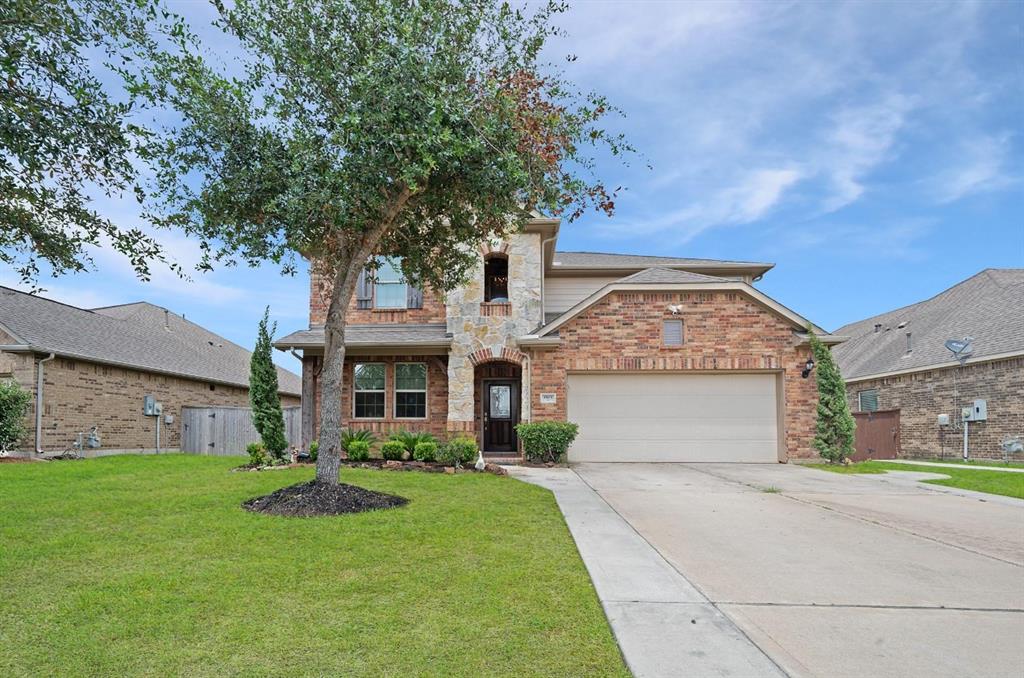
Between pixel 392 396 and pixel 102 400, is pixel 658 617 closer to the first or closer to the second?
pixel 392 396

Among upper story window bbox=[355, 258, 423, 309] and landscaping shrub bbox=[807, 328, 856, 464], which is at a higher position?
upper story window bbox=[355, 258, 423, 309]

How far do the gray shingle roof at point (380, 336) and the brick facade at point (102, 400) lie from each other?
6422 millimetres

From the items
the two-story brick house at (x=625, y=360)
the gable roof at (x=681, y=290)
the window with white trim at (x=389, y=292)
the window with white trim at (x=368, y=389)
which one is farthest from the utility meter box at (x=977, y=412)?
the window with white trim at (x=368, y=389)

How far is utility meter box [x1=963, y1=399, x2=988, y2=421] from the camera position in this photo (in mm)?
17627

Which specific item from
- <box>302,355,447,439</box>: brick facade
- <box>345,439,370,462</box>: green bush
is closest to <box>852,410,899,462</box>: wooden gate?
<box>302,355,447,439</box>: brick facade

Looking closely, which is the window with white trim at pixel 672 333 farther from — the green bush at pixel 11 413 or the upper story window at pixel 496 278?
the green bush at pixel 11 413

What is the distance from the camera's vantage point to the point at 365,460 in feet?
47.0

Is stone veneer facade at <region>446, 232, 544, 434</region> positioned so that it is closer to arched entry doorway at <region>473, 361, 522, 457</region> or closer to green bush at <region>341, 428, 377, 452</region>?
arched entry doorway at <region>473, 361, 522, 457</region>

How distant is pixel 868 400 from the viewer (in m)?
23.2

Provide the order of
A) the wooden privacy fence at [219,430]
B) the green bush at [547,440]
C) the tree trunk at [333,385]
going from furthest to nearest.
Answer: the wooden privacy fence at [219,430] → the green bush at [547,440] → the tree trunk at [333,385]

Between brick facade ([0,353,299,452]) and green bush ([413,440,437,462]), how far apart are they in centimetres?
1057

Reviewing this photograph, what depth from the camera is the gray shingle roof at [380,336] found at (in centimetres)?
1623

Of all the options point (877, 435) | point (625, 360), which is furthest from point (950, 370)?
point (625, 360)

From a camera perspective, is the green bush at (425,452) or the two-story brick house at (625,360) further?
the two-story brick house at (625,360)
